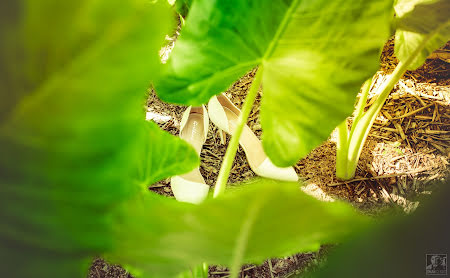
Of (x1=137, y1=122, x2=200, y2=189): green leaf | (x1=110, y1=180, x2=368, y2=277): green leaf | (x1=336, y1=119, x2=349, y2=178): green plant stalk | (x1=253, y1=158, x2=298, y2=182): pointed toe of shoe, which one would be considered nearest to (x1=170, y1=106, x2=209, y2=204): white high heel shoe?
(x1=253, y1=158, x2=298, y2=182): pointed toe of shoe

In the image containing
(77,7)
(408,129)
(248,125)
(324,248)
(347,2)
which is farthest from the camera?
(248,125)

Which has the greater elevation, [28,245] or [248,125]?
[248,125]

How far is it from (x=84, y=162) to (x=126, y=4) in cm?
10

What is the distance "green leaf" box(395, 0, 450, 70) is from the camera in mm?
658

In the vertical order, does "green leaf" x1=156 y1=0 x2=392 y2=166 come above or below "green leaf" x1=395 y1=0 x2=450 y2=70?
below

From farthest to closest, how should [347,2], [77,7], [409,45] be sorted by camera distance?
1. [409,45]
2. [347,2]
3. [77,7]

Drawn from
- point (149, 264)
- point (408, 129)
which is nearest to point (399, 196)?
point (408, 129)

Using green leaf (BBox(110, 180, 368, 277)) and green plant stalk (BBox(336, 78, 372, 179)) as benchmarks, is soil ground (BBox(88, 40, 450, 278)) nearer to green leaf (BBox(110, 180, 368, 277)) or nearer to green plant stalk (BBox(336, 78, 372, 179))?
green plant stalk (BBox(336, 78, 372, 179))

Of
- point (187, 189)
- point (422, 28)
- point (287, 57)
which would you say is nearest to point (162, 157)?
point (287, 57)

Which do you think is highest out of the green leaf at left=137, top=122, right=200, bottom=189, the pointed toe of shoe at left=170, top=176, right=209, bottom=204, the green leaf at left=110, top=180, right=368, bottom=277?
the pointed toe of shoe at left=170, top=176, right=209, bottom=204

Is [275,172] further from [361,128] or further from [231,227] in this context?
[231,227]

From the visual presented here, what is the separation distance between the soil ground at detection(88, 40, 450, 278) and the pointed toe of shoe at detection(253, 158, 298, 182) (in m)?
0.05

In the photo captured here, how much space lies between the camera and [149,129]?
0.49 meters

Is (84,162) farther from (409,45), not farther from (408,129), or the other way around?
(408,129)
